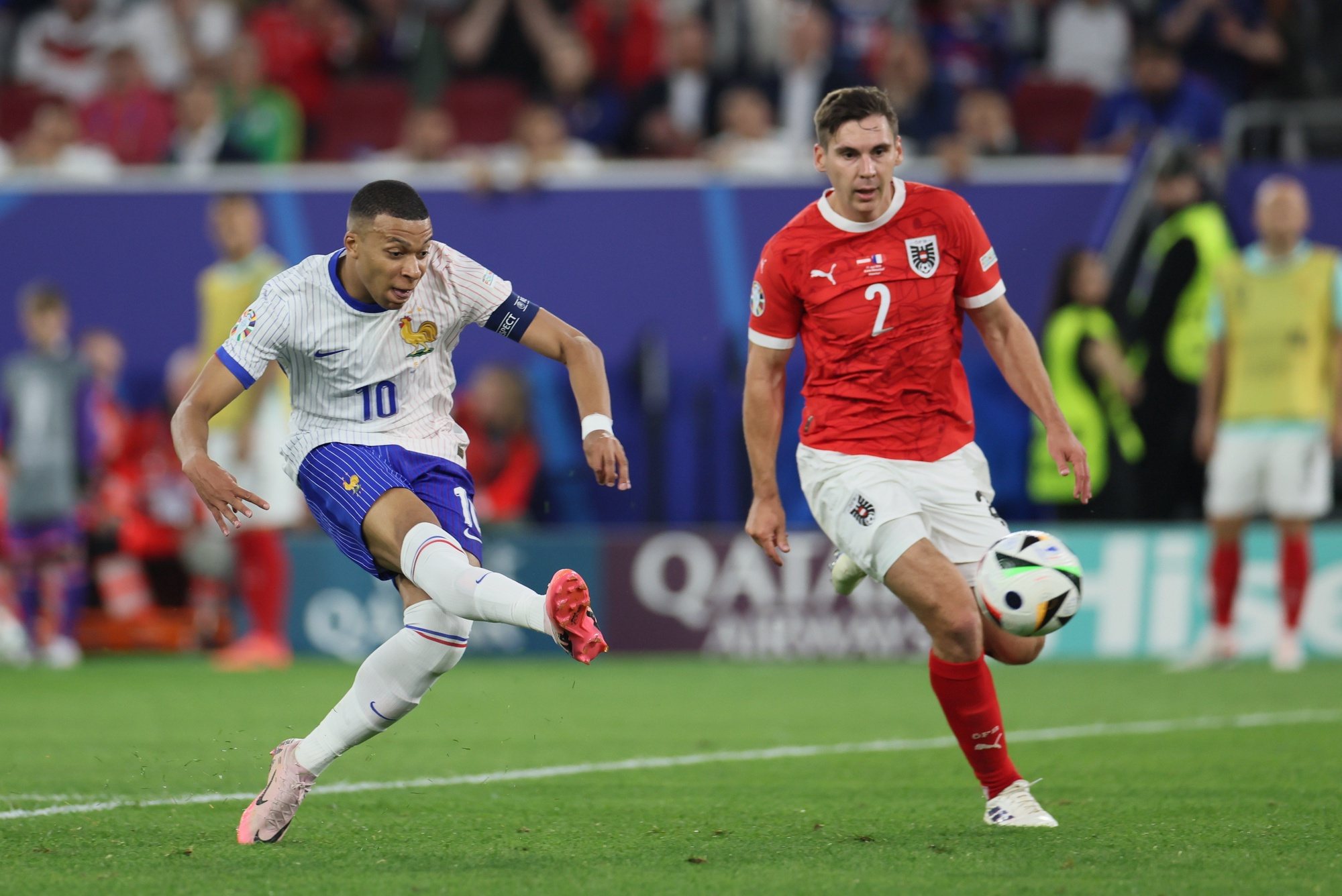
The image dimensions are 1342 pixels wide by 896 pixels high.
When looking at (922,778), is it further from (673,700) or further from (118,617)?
(118,617)

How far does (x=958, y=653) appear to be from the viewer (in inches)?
226

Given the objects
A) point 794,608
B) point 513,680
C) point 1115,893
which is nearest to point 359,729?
point 1115,893

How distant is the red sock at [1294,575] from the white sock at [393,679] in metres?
7.04

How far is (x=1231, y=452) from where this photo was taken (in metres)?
11.3

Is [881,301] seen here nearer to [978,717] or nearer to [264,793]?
[978,717]

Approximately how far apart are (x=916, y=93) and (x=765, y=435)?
8817 mm

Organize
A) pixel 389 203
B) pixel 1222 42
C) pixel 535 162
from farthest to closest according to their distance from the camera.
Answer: pixel 1222 42 < pixel 535 162 < pixel 389 203

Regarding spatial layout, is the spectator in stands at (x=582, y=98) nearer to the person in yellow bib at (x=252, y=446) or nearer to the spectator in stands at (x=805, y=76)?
the spectator in stands at (x=805, y=76)

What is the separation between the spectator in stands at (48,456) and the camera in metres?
12.8

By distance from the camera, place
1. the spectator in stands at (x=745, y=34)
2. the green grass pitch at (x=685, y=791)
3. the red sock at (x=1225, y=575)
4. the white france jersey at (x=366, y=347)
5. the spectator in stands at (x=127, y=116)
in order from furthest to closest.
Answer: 1. the spectator in stands at (x=127, y=116)
2. the spectator in stands at (x=745, y=34)
3. the red sock at (x=1225, y=575)
4. the white france jersey at (x=366, y=347)
5. the green grass pitch at (x=685, y=791)

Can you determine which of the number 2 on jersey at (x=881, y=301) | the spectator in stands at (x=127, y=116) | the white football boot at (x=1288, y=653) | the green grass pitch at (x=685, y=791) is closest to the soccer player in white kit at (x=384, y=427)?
the green grass pitch at (x=685, y=791)

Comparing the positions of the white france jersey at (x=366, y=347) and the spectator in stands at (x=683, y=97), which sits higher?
the spectator in stands at (x=683, y=97)

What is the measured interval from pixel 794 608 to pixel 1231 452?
293 centimetres

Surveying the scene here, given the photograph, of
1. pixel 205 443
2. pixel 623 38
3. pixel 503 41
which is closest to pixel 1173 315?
pixel 623 38
